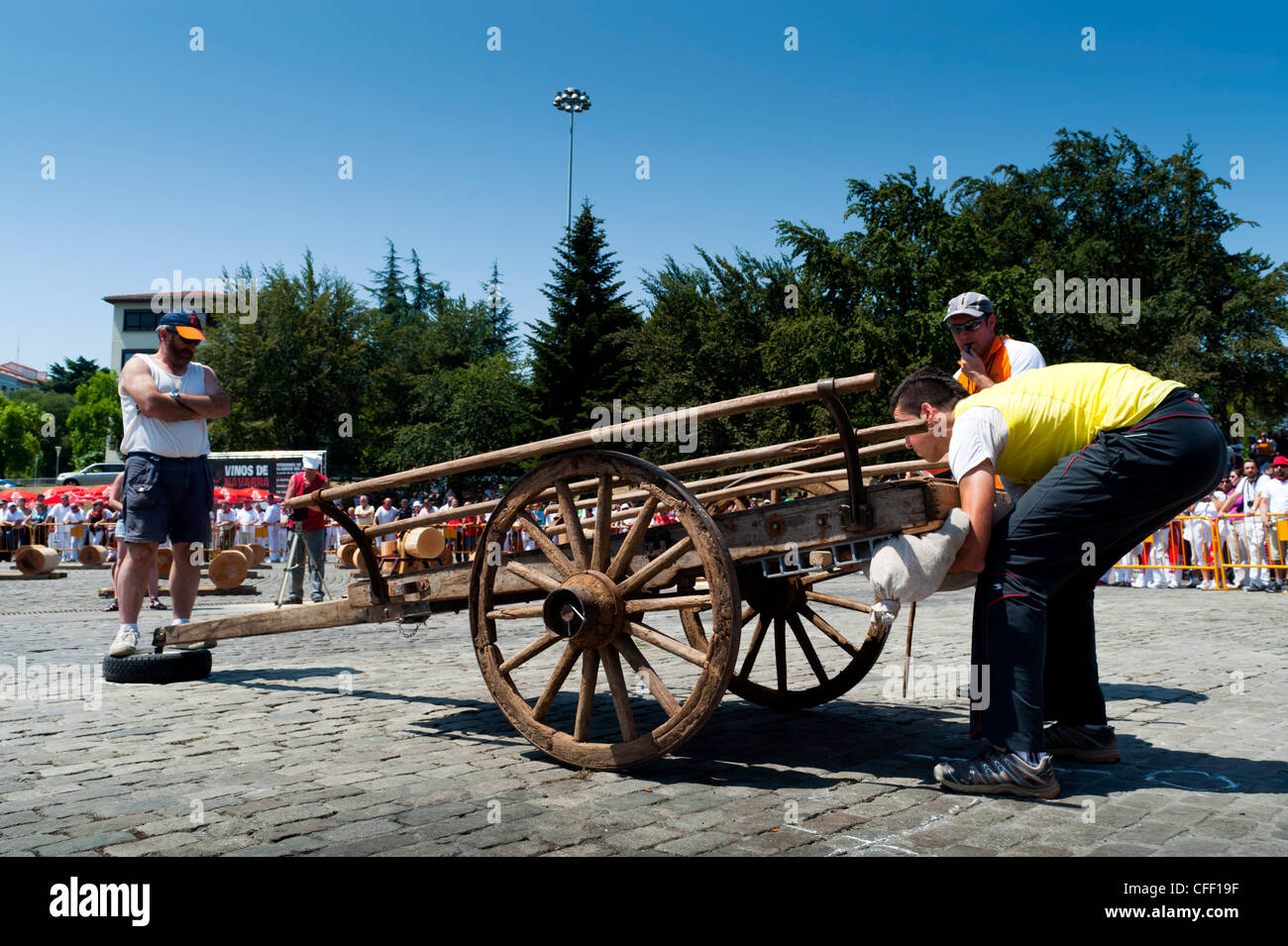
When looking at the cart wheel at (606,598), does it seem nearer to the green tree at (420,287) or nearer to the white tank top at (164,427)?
the white tank top at (164,427)

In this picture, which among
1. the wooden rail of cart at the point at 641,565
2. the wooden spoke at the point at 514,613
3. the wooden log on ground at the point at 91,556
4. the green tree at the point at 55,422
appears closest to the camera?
the wooden rail of cart at the point at 641,565

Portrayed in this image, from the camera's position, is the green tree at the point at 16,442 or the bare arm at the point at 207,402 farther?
the green tree at the point at 16,442

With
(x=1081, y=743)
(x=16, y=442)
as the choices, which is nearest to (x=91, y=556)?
(x=1081, y=743)

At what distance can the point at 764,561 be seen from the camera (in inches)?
145

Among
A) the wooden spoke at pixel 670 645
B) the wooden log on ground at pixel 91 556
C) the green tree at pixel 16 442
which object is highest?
the green tree at pixel 16 442

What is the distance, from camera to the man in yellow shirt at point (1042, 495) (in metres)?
3.36

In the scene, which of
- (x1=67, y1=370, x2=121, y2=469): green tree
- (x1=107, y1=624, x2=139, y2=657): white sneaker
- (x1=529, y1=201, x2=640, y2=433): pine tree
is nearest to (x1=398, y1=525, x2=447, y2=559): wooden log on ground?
(x1=107, y1=624, x2=139, y2=657): white sneaker

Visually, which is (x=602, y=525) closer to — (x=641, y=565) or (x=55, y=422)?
(x=641, y=565)

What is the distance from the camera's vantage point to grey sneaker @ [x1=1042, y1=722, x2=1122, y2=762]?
→ 3947 millimetres

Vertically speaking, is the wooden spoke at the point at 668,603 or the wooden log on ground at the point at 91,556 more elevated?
the wooden spoke at the point at 668,603

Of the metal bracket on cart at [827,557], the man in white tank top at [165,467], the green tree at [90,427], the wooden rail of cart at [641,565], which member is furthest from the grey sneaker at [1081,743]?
the green tree at [90,427]

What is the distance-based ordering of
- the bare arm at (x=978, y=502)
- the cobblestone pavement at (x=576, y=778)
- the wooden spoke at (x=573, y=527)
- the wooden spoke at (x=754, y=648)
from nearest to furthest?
the cobblestone pavement at (x=576, y=778) → the bare arm at (x=978, y=502) → the wooden spoke at (x=573, y=527) → the wooden spoke at (x=754, y=648)

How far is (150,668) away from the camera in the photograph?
5879 millimetres

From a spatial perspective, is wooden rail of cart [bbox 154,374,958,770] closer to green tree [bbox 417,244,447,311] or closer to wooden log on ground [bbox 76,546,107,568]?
wooden log on ground [bbox 76,546,107,568]
